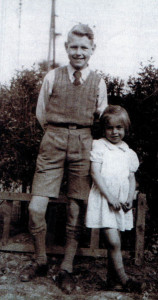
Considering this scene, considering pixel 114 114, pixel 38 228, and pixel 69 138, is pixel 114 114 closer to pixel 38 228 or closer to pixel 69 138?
pixel 69 138

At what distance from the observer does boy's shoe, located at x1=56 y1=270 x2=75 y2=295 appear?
3014 mm

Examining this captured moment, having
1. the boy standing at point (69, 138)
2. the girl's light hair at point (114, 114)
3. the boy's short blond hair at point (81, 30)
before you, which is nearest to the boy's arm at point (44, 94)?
the boy standing at point (69, 138)

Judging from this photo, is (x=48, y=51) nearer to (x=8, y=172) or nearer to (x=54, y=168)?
(x=8, y=172)

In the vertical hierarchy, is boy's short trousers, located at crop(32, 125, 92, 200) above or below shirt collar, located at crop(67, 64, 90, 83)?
below

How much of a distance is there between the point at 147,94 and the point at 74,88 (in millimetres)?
1296

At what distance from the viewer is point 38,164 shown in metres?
3.27

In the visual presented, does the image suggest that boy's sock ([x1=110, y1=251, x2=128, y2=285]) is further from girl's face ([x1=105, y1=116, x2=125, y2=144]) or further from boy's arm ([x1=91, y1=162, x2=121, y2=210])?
girl's face ([x1=105, y1=116, x2=125, y2=144])

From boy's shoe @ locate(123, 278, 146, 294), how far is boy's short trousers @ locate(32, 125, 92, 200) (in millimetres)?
818

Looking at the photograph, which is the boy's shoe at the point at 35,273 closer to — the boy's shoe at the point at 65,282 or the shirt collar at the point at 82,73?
the boy's shoe at the point at 65,282

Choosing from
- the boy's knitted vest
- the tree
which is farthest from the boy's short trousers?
the tree

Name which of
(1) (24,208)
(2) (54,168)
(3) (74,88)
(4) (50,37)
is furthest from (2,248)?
(4) (50,37)

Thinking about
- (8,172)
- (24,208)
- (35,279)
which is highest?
(8,172)

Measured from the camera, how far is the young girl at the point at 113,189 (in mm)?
3012

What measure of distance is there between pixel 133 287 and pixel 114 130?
4.43 ft
